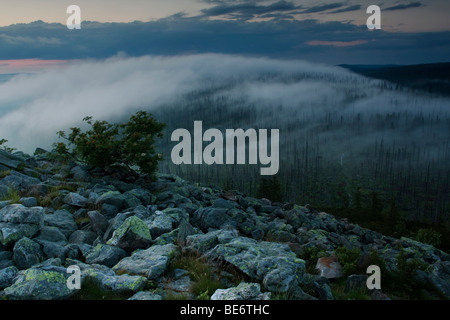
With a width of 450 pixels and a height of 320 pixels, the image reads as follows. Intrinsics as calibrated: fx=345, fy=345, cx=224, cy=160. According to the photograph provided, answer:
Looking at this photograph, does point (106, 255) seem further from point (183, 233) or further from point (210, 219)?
point (210, 219)

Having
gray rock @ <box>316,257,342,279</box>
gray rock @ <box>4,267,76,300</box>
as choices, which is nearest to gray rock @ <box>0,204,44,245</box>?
gray rock @ <box>4,267,76,300</box>

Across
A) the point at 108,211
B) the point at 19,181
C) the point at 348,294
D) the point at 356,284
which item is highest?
the point at 19,181

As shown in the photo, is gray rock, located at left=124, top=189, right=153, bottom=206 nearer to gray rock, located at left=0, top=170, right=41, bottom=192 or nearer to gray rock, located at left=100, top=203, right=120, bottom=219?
gray rock, located at left=100, top=203, right=120, bottom=219

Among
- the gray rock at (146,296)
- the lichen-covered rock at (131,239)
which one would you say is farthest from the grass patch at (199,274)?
the lichen-covered rock at (131,239)

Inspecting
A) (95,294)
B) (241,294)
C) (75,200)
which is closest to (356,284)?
(241,294)

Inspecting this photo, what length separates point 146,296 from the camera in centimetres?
955

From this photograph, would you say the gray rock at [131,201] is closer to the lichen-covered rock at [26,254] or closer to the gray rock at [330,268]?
the lichen-covered rock at [26,254]

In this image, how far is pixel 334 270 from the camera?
1392 centimetres

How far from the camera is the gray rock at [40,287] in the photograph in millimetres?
9484

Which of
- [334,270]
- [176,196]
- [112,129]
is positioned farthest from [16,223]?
[112,129]

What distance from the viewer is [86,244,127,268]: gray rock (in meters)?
12.8

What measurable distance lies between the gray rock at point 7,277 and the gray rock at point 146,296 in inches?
177

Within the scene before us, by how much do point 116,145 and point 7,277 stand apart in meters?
16.8

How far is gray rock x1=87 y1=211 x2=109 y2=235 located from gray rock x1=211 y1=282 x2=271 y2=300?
30.2 ft
